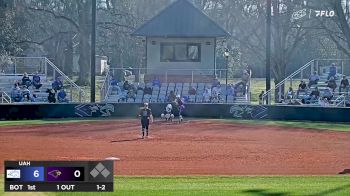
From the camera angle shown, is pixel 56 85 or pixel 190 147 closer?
pixel 190 147

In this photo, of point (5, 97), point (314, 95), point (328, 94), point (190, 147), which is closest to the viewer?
point (190, 147)

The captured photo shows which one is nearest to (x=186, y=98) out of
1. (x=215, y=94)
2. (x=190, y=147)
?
(x=215, y=94)

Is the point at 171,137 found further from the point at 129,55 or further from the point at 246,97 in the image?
the point at 129,55

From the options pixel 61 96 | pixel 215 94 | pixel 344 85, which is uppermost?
pixel 344 85

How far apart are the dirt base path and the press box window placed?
16035mm

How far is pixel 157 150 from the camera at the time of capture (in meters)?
26.5

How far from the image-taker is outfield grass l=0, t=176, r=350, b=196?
16.3m

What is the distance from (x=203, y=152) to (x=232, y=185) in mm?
8215

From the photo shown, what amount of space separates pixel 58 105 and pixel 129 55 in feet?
105

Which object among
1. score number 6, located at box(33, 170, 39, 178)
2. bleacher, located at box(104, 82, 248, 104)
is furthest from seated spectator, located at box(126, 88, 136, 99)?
score number 6, located at box(33, 170, 39, 178)

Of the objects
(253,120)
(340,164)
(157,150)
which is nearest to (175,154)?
(157,150)

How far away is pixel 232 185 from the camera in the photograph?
1778 centimetres
